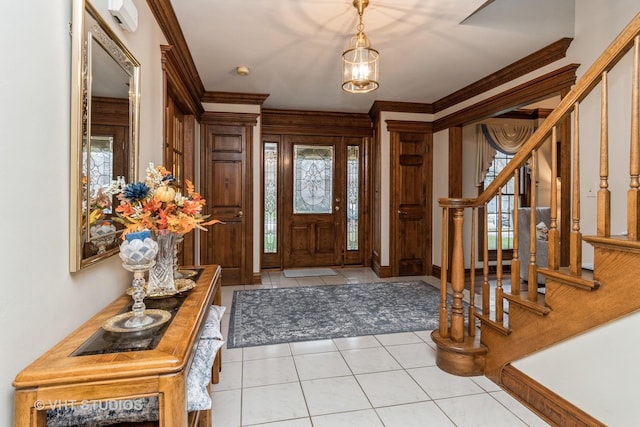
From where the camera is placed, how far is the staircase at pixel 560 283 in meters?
1.34

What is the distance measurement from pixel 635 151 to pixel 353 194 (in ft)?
14.4

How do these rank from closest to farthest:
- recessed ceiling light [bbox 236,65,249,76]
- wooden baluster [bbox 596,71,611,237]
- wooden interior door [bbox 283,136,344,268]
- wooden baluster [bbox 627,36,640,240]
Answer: wooden baluster [bbox 627,36,640,240], wooden baluster [bbox 596,71,611,237], recessed ceiling light [bbox 236,65,249,76], wooden interior door [bbox 283,136,344,268]

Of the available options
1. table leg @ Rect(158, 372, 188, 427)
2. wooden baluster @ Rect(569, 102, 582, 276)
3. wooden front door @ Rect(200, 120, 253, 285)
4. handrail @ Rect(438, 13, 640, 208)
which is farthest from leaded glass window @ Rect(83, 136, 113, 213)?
wooden front door @ Rect(200, 120, 253, 285)

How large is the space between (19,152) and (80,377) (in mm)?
630

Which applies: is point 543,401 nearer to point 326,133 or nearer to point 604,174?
point 604,174

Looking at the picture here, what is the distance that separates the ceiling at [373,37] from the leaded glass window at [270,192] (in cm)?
134

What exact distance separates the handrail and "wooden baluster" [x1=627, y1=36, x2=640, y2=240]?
5 centimetres

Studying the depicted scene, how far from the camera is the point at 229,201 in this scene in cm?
448

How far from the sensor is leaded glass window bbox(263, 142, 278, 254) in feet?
17.6

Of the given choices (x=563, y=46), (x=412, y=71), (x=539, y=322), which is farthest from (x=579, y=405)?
(x=412, y=71)

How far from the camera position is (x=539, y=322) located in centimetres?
177

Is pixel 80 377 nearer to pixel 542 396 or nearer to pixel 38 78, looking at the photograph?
pixel 38 78

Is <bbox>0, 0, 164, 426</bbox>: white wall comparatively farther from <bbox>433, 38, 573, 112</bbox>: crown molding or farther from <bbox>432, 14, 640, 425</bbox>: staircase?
<bbox>433, 38, 573, 112</bbox>: crown molding

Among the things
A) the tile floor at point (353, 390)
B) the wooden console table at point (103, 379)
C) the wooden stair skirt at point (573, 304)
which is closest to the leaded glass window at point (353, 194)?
the tile floor at point (353, 390)
